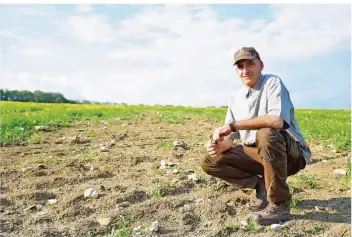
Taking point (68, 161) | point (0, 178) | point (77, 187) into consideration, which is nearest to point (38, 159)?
point (68, 161)

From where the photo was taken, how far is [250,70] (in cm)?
499

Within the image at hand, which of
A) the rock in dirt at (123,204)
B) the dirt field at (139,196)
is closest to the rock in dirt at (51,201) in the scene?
the dirt field at (139,196)

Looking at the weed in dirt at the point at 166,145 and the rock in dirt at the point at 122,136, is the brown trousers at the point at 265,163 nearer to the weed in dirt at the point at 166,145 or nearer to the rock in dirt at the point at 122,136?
the weed in dirt at the point at 166,145

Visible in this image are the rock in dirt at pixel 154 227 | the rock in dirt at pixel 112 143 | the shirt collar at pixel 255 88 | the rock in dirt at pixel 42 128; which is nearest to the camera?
the rock in dirt at pixel 154 227

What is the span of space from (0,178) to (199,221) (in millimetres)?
3279

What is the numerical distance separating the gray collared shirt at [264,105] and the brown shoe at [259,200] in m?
0.56

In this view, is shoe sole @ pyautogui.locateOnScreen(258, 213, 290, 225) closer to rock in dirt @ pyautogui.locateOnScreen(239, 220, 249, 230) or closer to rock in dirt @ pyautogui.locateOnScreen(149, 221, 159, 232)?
rock in dirt @ pyautogui.locateOnScreen(239, 220, 249, 230)

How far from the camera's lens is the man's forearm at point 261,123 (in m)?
A: 4.64

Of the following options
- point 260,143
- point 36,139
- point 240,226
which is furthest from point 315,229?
point 36,139

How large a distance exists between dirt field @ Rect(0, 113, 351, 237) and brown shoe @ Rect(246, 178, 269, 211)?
0.11 meters

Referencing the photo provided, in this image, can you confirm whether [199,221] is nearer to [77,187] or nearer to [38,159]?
[77,187]

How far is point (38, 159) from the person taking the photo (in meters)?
7.76

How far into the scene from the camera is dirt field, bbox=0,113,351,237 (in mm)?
4715

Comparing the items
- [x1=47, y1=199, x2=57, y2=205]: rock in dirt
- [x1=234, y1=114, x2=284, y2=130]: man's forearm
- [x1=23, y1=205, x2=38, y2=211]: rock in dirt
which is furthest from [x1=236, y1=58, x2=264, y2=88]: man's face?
[x1=23, y1=205, x2=38, y2=211]: rock in dirt
